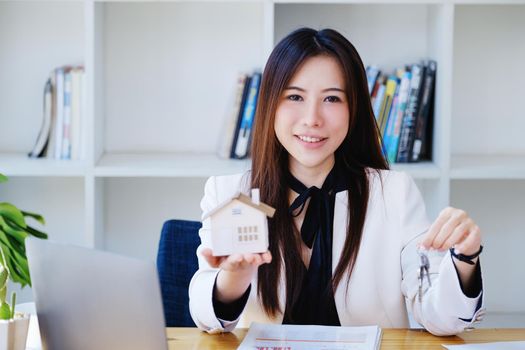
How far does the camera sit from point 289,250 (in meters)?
2.08

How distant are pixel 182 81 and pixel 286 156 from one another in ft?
3.87

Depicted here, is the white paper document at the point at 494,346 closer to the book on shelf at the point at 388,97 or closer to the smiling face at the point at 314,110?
the smiling face at the point at 314,110

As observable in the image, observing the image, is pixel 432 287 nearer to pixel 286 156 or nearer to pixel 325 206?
pixel 325 206

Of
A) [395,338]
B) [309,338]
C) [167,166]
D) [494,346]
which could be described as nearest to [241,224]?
[309,338]

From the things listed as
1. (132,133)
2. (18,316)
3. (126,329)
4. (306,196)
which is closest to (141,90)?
(132,133)

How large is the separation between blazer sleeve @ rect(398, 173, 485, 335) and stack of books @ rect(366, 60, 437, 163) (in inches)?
36.3

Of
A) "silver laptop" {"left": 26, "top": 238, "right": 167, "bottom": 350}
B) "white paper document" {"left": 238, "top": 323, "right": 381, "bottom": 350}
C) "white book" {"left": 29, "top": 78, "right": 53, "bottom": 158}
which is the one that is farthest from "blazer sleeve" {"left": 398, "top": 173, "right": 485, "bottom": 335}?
"white book" {"left": 29, "top": 78, "right": 53, "bottom": 158}

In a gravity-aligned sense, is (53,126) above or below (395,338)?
above

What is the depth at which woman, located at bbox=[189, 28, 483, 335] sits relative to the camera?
2.08m

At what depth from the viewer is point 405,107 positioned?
3082 millimetres

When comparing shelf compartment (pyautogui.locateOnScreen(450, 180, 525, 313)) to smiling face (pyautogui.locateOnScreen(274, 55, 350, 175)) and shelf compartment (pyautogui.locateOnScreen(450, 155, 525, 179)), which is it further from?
smiling face (pyautogui.locateOnScreen(274, 55, 350, 175))

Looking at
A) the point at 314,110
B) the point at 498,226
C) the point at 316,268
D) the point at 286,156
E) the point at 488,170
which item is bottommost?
the point at 498,226

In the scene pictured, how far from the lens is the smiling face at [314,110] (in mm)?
2090

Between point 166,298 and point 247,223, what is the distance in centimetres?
74
